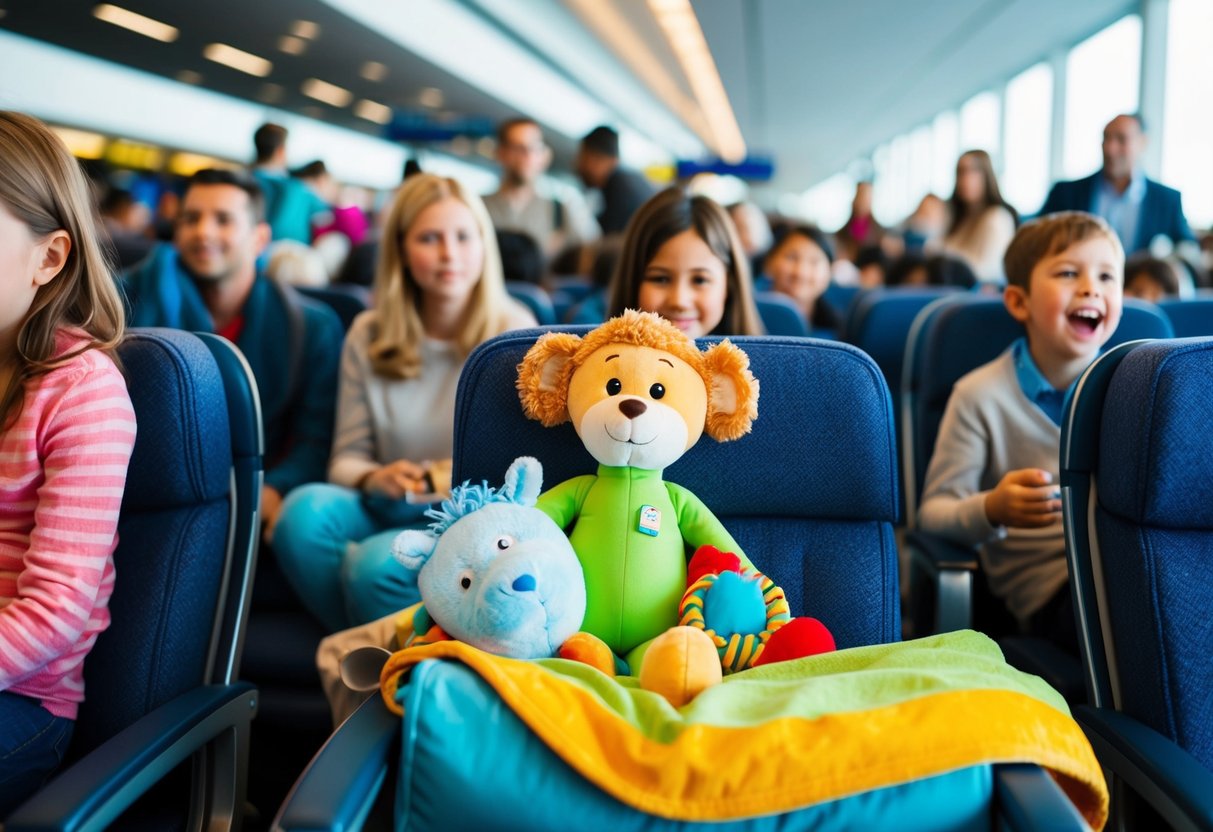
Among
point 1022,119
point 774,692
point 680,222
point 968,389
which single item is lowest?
point 774,692

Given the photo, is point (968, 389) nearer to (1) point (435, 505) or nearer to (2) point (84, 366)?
(1) point (435, 505)

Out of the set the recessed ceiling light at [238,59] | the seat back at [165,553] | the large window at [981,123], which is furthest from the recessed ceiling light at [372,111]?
the seat back at [165,553]

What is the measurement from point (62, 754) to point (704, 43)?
38.5 feet

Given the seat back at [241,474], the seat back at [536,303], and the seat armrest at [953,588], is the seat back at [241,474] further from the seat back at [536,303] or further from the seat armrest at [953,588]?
the seat back at [536,303]

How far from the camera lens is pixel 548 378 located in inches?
53.3

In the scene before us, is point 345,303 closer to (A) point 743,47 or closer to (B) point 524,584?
(B) point 524,584

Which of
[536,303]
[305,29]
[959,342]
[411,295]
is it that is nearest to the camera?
[959,342]

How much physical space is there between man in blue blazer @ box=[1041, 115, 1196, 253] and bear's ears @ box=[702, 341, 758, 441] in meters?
3.38

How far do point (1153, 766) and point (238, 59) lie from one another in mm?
13000

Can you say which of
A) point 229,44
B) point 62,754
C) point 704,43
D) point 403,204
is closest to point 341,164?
point 229,44

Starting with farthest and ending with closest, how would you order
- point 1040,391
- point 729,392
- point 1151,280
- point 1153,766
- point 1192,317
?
point 1151,280 → point 1192,317 → point 1040,391 → point 729,392 → point 1153,766

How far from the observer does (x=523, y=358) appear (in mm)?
1396

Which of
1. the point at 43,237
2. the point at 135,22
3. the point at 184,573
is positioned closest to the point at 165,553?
the point at 184,573

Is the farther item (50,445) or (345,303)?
(345,303)
